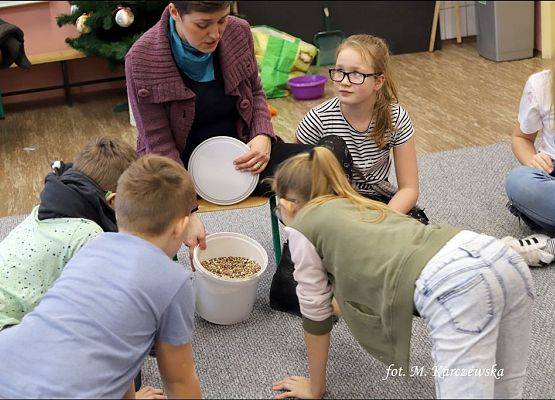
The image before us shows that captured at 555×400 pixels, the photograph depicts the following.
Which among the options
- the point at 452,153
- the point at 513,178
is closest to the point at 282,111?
the point at 452,153

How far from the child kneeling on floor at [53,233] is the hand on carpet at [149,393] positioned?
32 centimetres

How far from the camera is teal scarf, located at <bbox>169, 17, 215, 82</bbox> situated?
2176 mm

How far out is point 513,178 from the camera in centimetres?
254

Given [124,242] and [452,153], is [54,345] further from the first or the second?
[452,153]

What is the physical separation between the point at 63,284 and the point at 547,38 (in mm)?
3659

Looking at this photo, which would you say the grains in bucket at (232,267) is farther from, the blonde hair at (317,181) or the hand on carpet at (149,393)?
the blonde hair at (317,181)

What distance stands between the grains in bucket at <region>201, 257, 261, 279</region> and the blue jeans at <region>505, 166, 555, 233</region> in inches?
34.7

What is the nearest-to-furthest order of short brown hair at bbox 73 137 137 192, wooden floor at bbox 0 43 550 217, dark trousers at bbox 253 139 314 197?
short brown hair at bbox 73 137 137 192, dark trousers at bbox 253 139 314 197, wooden floor at bbox 0 43 550 217

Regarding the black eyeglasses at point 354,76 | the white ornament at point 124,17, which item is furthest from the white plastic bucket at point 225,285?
the white ornament at point 124,17

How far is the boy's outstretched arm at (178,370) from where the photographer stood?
158cm

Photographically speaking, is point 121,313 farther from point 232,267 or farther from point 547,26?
point 547,26

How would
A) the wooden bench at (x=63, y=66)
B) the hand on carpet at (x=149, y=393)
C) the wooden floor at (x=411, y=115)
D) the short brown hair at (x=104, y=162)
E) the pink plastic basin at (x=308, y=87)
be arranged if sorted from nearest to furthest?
the hand on carpet at (x=149, y=393), the short brown hair at (x=104, y=162), the wooden floor at (x=411, y=115), the pink plastic basin at (x=308, y=87), the wooden bench at (x=63, y=66)

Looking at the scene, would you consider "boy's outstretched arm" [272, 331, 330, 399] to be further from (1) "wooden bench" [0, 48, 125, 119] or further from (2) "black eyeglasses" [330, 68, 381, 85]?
(1) "wooden bench" [0, 48, 125, 119]

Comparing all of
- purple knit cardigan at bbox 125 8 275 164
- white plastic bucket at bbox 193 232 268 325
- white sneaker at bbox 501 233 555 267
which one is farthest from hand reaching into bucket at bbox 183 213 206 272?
white sneaker at bbox 501 233 555 267
